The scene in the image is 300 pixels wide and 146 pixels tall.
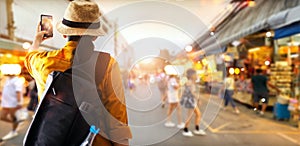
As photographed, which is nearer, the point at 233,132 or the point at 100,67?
the point at 100,67

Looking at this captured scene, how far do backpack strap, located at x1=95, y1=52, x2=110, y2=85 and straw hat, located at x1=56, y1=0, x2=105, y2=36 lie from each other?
0.11 meters

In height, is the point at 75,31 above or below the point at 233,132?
above

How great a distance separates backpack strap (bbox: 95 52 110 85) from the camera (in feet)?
3.15

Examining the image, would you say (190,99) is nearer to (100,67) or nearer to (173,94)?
(173,94)

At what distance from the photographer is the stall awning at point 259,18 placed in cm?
441

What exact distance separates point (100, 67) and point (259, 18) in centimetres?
553

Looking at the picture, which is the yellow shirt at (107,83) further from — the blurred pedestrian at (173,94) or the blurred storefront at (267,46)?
the blurred storefront at (267,46)

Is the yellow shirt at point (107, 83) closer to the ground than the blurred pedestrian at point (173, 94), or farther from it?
farther from it

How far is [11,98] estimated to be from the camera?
399cm

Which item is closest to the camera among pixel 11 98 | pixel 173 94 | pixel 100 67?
pixel 100 67

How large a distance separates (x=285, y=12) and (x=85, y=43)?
4.37 m

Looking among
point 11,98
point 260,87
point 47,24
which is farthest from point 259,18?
point 47,24

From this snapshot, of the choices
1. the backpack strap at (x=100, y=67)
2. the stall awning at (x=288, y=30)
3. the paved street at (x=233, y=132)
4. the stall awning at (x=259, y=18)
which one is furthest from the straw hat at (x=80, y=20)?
the stall awning at (x=288, y=30)

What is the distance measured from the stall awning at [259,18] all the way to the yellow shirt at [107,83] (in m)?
2.55
